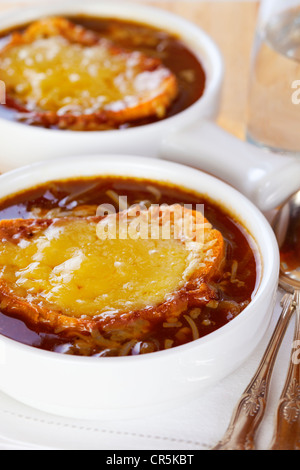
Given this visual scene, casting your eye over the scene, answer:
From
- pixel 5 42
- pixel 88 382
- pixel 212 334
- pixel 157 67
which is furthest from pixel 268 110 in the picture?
pixel 88 382

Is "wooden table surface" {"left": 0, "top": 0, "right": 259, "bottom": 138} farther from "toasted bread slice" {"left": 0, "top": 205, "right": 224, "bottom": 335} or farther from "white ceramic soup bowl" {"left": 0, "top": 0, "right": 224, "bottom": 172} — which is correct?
"toasted bread slice" {"left": 0, "top": 205, "right": 224, "bottom": 335}

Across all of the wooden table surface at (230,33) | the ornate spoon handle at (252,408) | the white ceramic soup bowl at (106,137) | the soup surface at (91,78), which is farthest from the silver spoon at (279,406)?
the wooden table surface at (230,33)

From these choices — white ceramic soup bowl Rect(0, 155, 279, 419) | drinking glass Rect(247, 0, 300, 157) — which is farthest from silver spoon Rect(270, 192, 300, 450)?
drinking glass Rect(247, 0, 300, 157)

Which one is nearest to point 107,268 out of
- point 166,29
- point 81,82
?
point 81,82

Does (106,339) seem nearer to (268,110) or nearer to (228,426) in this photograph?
(228,426)

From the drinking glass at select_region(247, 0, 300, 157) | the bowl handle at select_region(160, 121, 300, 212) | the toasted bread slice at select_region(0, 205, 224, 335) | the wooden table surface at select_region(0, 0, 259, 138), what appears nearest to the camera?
the toasted bread slice at select_region(0, 205, 224, 335)
